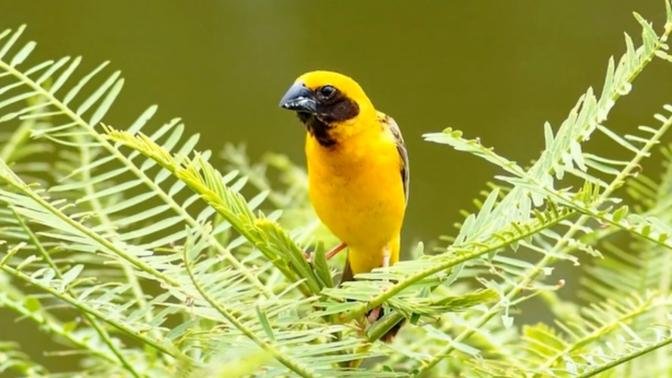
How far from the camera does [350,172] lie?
0.93 metres

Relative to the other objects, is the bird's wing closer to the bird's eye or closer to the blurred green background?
the bird's eye

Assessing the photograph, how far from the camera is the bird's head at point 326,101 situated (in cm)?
92

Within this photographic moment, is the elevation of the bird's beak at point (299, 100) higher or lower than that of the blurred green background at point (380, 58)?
lower

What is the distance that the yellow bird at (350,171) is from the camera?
907mm

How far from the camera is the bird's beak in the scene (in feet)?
2.97

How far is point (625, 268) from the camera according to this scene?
790 millimetres

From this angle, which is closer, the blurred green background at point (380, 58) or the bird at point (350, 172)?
the bird at point (350, 172)

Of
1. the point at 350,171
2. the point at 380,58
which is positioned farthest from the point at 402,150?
the point at 380,58

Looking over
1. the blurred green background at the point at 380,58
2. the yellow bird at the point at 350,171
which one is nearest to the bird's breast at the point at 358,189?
the yellow bird at the point at 350,171

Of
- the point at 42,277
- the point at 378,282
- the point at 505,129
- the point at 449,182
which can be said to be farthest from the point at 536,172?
the point at 505,129

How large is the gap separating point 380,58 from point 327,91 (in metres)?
2.16

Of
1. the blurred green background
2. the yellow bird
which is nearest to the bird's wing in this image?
the yellow bird

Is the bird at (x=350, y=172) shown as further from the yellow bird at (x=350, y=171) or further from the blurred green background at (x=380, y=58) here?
the blurred green background at (x=380, y=58)

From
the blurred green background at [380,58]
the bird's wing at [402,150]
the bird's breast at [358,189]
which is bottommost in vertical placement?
the bird's breast at [358,189]
